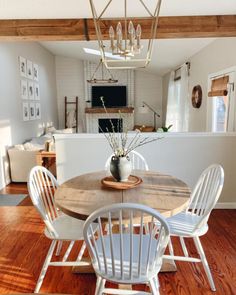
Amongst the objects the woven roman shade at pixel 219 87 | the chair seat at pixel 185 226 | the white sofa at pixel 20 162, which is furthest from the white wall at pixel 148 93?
the chair seat at pixel 185 226

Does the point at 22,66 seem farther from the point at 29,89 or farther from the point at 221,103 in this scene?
the point at 221,103

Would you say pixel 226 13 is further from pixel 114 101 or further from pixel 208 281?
pixel 114 101

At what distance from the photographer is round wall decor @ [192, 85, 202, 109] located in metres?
4.45

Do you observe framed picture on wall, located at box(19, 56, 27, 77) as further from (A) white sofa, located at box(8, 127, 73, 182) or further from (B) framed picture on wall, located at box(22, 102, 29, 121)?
(A) white sofa, located at box(8, 127, 73, 182)

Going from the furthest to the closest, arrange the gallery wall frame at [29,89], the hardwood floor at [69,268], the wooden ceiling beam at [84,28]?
the gallery wall frame at [29,89] → the wooden ceiling beam at [84,28] → the hardwood floor at [69,268]

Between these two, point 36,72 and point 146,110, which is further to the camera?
point 146,110

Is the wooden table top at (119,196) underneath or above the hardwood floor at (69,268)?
above

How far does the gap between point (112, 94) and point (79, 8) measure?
5.69 meters

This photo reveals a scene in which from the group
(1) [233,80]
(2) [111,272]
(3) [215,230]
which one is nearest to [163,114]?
(1) [233,80]

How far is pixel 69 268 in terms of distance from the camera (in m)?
2.15

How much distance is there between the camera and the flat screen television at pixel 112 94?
8.25 m

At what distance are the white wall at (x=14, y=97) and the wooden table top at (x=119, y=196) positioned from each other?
2.89 meters

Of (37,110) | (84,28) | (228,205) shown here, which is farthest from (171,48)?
(37,110)

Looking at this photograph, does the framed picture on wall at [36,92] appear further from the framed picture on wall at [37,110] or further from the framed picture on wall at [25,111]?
the framed picture on wall at [25,111]
